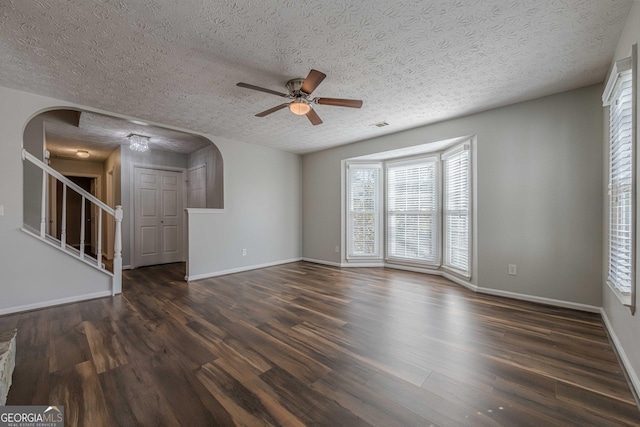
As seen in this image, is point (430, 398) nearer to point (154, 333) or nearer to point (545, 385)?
point (545, 385)

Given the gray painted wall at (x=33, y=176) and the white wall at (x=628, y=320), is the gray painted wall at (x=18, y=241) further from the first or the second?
the white wall at (x=628, y=320)

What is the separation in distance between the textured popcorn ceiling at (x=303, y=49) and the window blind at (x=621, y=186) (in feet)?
1.61

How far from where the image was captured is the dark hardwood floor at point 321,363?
56.2 inches

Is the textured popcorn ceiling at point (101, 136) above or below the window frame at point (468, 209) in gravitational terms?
above

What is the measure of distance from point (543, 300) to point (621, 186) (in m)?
1.66

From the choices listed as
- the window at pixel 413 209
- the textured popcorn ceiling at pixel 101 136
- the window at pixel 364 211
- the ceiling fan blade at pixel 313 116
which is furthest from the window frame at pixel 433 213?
the textured popcorn ceiling at pixel 101 136

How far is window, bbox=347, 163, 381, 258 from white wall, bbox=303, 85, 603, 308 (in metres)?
1.65

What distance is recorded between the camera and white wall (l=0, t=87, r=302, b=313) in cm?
279

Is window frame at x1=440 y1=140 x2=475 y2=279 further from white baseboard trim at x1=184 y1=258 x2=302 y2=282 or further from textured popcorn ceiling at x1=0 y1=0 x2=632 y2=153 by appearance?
white baseboard trim at x1=184 y1=258 x2=302 y2=282

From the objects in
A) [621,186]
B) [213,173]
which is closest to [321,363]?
[621,186]

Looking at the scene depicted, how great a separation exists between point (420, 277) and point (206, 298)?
3265mm

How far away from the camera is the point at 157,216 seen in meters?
5.69

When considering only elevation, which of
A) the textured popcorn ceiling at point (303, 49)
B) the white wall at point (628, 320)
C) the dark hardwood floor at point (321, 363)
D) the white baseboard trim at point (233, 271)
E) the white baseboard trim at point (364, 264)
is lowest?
the dark hardwood floor at point (321, 363)

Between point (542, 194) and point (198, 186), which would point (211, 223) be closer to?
point (198, 186)
